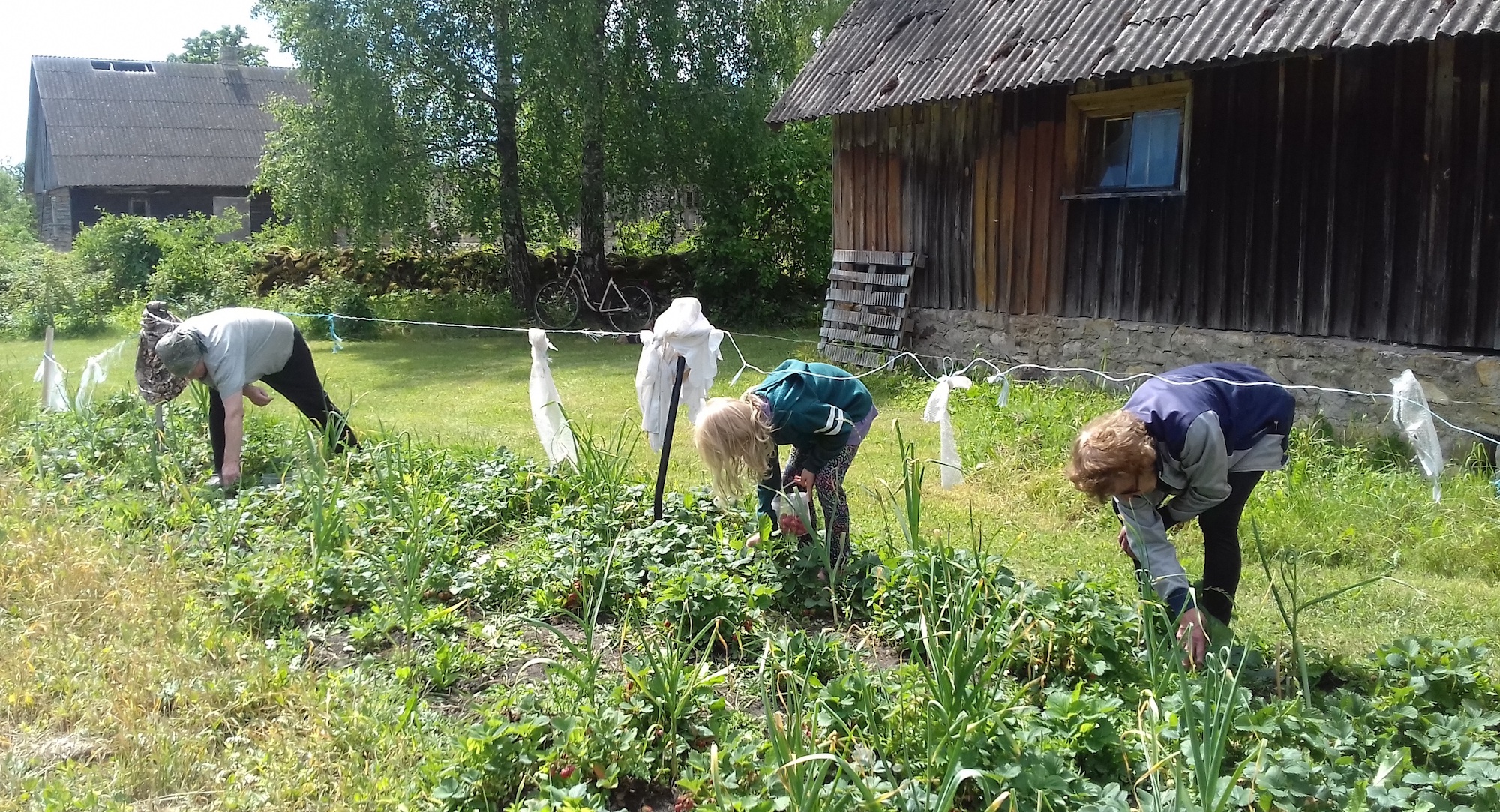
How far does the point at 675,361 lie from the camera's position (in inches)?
191

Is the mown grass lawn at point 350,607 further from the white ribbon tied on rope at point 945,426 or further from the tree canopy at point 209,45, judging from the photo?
the tree canopy at point 209,45

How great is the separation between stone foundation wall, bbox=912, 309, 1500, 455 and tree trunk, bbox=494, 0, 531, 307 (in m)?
8.29

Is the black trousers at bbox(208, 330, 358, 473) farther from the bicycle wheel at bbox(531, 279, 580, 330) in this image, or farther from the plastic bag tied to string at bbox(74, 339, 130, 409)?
the bicycle wheel at bbox(531, 279, 580, 330)

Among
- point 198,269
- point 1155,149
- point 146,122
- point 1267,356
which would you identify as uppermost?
point 146,122

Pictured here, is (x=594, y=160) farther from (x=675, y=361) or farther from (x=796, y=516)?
(x=796, y=516)

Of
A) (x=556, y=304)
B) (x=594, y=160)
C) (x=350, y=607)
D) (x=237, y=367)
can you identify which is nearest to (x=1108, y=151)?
(x=237, y=367)

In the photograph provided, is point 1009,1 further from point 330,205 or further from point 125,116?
point 125,116

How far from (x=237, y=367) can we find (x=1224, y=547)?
480cm

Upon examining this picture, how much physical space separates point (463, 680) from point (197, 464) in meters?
3.53

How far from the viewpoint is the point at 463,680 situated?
3.43m

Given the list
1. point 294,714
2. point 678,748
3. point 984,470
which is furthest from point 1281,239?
point 294,714

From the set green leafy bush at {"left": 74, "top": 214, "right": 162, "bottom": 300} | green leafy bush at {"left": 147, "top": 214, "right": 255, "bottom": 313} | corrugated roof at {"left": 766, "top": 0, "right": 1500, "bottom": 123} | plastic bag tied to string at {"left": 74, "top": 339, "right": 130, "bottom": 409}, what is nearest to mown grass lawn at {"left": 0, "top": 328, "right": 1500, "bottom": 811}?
plastic bag tied to string at {"left": 74, "top": 339, "right": 130, "bottom": 409}

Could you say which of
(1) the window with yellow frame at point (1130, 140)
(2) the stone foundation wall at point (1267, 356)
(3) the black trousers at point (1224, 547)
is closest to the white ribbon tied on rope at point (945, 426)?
(3) the black trousers at point (1224, 547)

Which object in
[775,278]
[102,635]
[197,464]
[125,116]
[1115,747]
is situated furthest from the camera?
[125,116]
